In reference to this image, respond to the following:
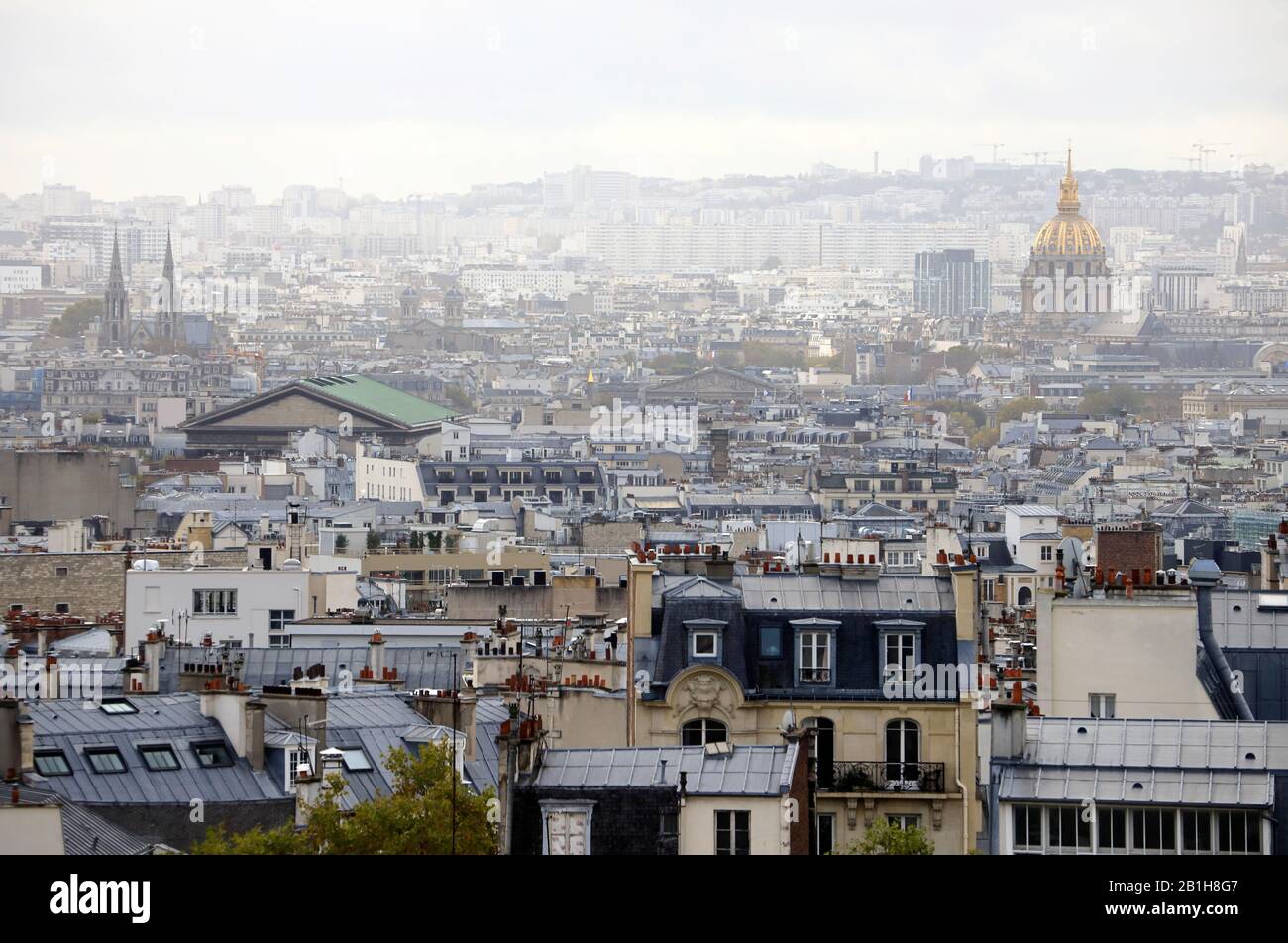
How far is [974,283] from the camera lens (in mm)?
165000

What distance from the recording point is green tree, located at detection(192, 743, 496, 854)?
8656 millimetres

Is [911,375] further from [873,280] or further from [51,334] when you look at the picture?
[873,280]

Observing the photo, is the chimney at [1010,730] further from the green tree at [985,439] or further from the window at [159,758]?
the green tree at [985,439]

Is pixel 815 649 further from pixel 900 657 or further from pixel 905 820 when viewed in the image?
pixel 905 820

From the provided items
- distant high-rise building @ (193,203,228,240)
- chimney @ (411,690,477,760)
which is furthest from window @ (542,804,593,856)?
distant high-rise building @ (193,203,228,240)

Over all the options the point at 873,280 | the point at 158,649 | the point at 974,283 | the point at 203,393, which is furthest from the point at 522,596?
the point at 873,280

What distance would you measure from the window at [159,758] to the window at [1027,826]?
320 centimetres

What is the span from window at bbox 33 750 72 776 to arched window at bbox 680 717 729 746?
1711 millimetres

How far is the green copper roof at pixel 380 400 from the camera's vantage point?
234 ft

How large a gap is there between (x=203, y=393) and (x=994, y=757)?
3396 inches

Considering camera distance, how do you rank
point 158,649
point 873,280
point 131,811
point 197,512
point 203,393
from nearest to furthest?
1. point 131,811
2. point 158,649
3. point 197,512
4. point 203,393
5. point 873,280

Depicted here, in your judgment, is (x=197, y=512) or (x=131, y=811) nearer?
(x=131, y=811)

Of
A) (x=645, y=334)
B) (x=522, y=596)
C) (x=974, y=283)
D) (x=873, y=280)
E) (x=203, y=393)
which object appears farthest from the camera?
(x=873, y=280)
